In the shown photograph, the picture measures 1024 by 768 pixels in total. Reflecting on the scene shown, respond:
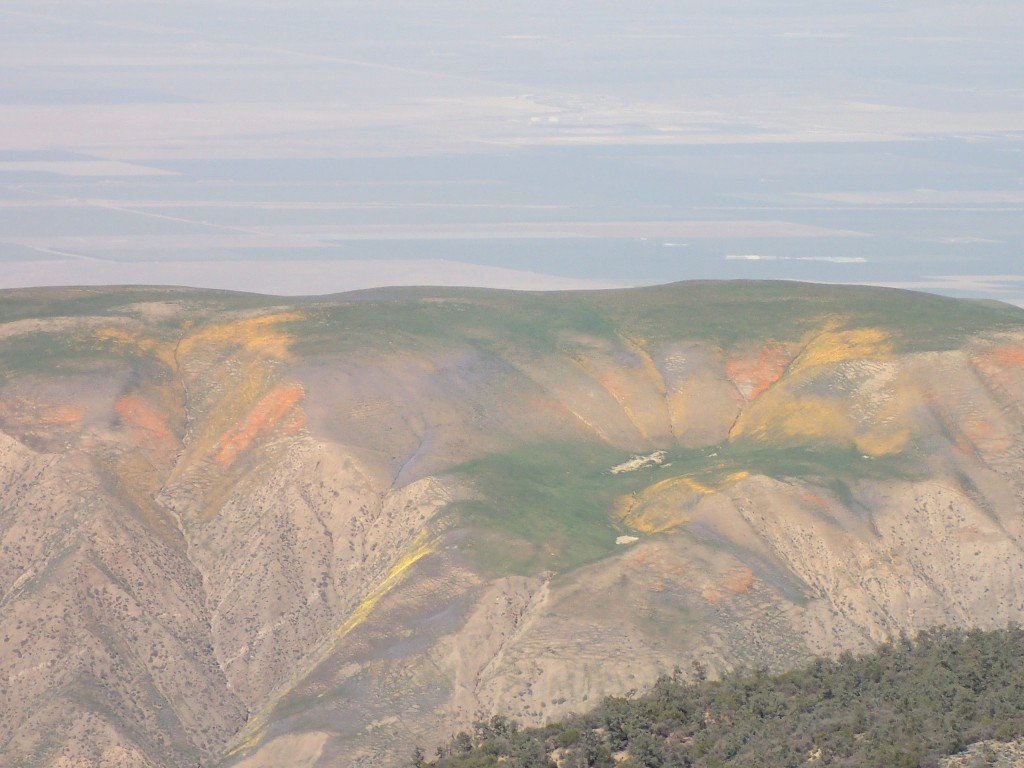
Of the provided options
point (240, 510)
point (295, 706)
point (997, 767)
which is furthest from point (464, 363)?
point (997, 767)

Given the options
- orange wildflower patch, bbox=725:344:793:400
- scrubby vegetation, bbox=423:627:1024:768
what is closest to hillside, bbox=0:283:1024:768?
orange wildflower patch, bbox=725:344:793:400

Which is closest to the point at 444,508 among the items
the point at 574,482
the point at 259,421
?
the point at 574,482

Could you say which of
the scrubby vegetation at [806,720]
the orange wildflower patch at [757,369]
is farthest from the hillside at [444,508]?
the scrubby vegetation at [806,720]

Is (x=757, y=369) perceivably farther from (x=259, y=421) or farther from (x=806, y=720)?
(x=806, y=720)

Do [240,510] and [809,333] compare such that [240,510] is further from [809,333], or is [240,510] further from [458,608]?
[809,333]

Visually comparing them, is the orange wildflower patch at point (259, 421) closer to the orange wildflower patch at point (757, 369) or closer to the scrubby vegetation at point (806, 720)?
the scrubby vegetation at point (806, 720)

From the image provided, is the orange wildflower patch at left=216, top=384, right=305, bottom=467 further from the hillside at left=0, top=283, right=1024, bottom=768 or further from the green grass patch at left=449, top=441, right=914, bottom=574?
the green grass patch at left=449, top=441, right=914, bottom=574

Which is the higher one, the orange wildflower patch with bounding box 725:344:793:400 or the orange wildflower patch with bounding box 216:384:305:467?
the orange wildflower patch with bounding box 725:344:793:400
